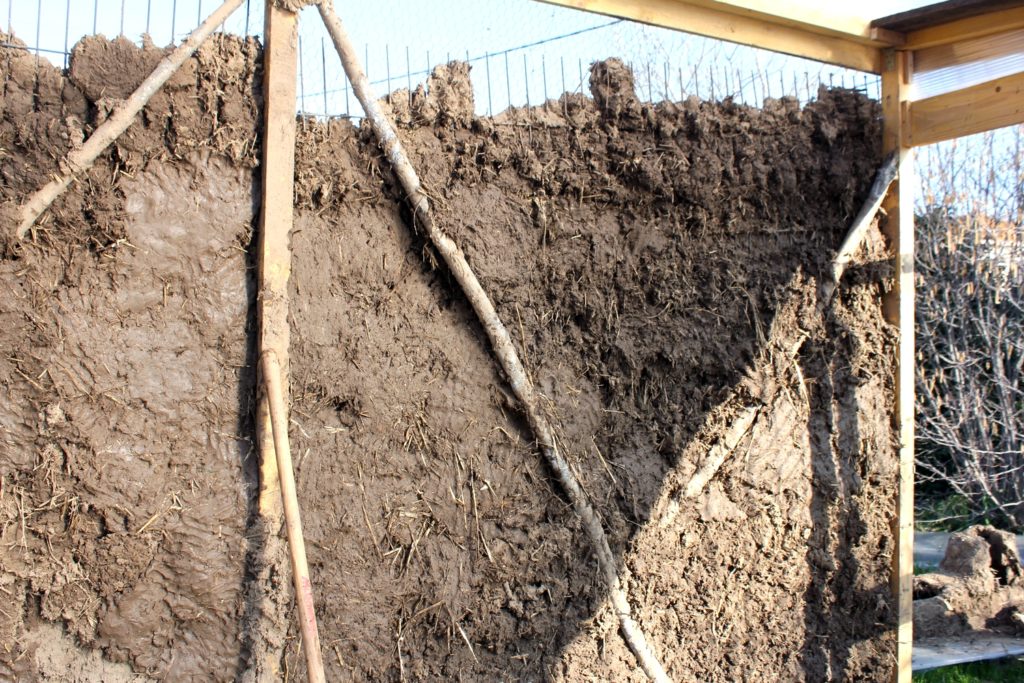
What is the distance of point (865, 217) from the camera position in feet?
17.1

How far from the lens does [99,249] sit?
3.49 m

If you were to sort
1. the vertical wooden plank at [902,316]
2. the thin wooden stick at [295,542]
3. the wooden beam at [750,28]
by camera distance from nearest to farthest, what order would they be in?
the thin wooden stick at [295,542], the wooden beam at [750,28], the vertical wooden plank at [902,316]

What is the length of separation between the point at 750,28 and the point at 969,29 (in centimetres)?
127

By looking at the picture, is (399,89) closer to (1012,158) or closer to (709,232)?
(709,232)

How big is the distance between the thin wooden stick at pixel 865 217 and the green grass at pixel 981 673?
120 inches

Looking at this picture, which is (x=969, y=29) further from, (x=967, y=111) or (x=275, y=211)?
(x=275, y=211)

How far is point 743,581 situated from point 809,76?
115 inches

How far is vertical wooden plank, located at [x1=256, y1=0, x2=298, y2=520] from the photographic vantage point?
11.9 ft

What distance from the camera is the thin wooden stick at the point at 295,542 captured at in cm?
337

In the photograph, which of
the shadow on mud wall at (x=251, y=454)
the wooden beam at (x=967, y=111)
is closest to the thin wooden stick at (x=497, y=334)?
the shadow on mud wall at (x=251, y=454)

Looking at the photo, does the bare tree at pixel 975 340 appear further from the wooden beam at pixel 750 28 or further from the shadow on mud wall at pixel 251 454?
the shadow on mud wall at pixel 251 454

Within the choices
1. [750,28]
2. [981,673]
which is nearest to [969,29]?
[750,28]

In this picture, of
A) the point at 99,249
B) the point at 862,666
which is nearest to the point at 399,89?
the point at 99,249

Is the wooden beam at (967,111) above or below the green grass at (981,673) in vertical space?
above
